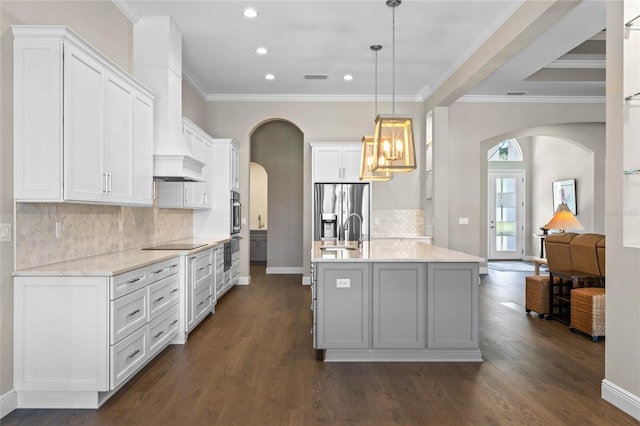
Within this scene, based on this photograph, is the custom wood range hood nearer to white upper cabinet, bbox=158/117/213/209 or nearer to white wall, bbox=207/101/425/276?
white upper cabinet, bbox=158/117/213/209

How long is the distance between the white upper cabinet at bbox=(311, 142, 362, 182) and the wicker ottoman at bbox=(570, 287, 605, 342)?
12.2 feet

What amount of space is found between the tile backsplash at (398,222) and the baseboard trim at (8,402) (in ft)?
18.9

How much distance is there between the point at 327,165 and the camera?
715cm

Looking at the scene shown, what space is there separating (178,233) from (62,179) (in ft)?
10.8

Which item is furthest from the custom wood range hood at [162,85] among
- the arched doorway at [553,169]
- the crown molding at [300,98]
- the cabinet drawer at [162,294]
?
the arched doorway at [553,169]

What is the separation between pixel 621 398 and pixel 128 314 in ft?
11.1

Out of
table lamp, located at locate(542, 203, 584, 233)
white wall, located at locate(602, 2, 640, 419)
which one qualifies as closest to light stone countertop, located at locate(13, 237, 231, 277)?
white wall, located at locate(602, 2, 640, 419)

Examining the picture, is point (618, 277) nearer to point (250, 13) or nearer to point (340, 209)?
point (250, 13)

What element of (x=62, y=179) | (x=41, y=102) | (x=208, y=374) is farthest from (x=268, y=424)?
(x=41, y=102)

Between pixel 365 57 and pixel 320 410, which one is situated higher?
pixel 365 57

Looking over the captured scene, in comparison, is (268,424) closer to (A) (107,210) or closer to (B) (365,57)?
(A) (107,210)

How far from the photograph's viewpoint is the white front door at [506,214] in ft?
37.7

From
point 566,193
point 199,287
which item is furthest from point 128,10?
point 566,193

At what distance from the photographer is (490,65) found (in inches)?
198
